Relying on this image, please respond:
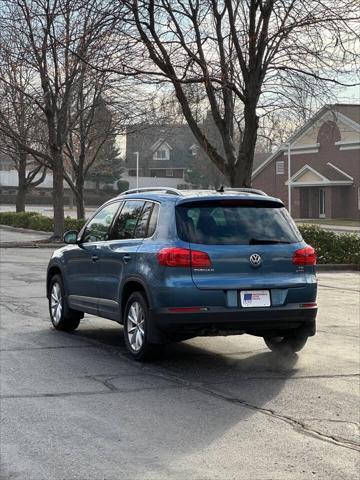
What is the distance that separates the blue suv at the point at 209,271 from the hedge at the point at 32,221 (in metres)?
26.4

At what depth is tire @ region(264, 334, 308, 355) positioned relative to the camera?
28.2ft

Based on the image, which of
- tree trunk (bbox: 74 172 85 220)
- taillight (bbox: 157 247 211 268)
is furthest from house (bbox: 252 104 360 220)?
taillight (bbox: 157 247 211 268)

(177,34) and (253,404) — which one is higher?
(177,34)

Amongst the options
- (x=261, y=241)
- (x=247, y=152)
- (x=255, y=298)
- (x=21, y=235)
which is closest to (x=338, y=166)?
(x=21, y=235)

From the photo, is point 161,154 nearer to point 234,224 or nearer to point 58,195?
point 58,195

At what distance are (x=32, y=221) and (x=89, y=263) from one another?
32.9m

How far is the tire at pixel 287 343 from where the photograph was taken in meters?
8.61

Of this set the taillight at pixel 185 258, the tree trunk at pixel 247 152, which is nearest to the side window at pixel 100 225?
the taillight at pixel 185 258

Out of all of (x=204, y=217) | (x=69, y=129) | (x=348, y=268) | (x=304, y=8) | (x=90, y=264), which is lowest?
(x=348, y=268)

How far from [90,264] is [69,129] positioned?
24.0m

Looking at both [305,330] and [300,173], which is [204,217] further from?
[300,173]

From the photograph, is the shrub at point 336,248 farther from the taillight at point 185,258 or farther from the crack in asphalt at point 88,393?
the crack in asphalt at point 88,393

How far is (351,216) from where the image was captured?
188 feet

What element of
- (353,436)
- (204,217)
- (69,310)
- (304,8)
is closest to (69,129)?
(304,8)
